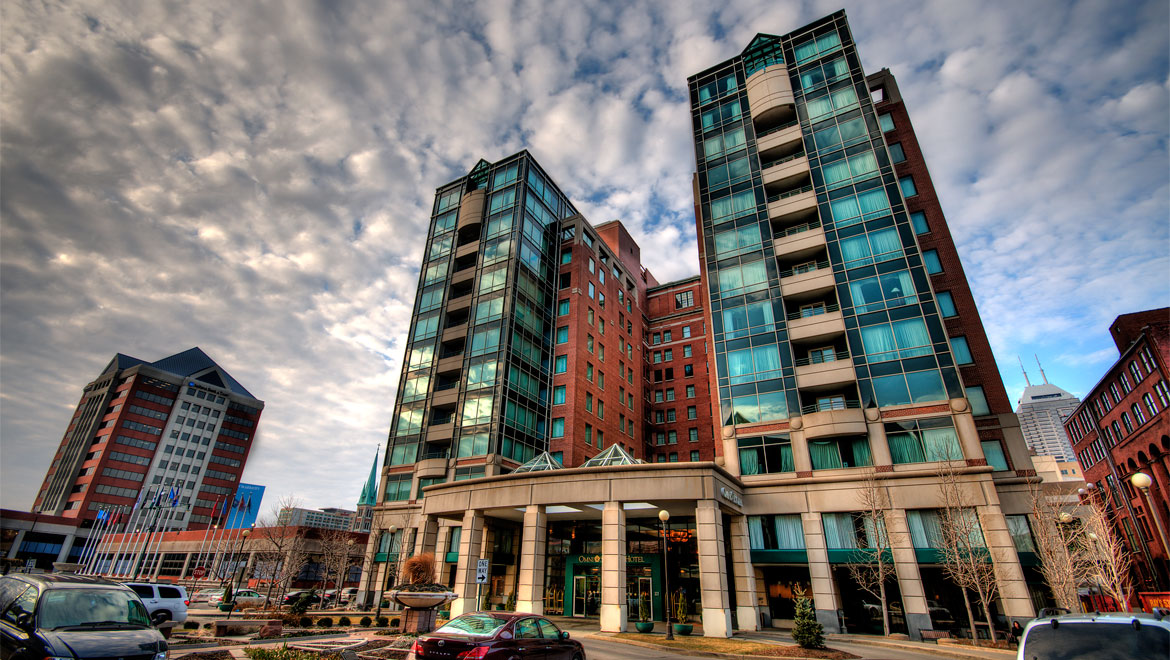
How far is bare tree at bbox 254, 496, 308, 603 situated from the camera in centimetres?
4978

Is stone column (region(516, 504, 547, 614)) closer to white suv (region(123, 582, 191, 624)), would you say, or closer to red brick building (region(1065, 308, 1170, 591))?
white suv (region(123, 582, 191, 624))

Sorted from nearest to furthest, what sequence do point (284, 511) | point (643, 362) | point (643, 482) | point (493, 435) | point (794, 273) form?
point (643, 482) < point (794, 273) < point (493, 435) < point (284, 511) < point (643, 362)

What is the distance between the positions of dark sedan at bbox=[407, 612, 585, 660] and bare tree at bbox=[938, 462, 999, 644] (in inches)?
866

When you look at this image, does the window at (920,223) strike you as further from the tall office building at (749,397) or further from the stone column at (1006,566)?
the stone column at (1006,566)

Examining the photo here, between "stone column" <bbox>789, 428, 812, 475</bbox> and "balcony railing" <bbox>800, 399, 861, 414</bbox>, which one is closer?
"stone column" <bbox>789, 428, 812, 475</bbox>

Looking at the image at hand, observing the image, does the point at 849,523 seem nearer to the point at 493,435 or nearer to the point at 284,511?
the point at 493,435

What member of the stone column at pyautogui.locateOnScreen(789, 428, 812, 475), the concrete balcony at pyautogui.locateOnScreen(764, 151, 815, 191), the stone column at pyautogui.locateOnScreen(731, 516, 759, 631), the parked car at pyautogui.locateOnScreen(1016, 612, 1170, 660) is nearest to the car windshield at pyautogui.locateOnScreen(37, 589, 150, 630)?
the parked car at pyautogui.locateOnScreen(1016, 612, 1170, 660)

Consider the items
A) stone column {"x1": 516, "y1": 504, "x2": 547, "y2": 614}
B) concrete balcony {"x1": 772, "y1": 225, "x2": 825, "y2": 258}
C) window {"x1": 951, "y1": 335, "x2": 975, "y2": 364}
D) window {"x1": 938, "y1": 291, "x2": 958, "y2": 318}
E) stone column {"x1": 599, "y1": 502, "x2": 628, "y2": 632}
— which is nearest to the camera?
stone column {"x1": 599, "y1": 502, "x2": 628, "y2": 632}

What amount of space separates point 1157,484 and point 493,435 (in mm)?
62092

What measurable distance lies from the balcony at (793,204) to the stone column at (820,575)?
22360mm

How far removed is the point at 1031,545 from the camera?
28.2m

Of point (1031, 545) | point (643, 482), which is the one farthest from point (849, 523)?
point (643, 482)

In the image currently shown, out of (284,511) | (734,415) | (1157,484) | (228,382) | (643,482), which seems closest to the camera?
(643,482)

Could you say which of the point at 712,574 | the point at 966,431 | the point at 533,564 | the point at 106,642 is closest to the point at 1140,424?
the point at 966,431
